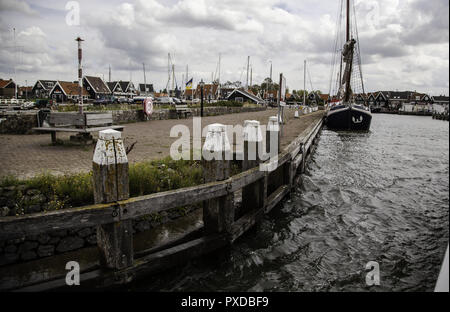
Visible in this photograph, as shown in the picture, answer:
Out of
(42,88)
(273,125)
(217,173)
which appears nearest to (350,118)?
(273,125)

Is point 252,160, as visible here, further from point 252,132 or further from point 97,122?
point 97,122

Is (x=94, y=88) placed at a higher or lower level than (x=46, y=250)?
higher

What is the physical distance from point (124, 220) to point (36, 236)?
4.73 feet

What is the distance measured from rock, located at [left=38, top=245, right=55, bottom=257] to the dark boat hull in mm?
26288

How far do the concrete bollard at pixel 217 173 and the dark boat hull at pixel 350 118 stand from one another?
24.6 m

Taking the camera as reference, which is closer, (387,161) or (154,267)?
(154,267)

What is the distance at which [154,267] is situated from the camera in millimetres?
3678

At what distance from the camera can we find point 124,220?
328cm
